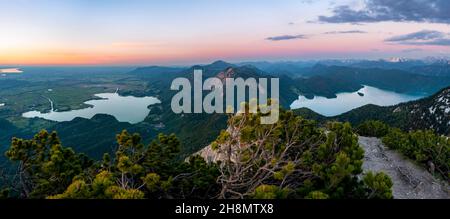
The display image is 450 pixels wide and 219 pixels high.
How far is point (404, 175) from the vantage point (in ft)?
57.4

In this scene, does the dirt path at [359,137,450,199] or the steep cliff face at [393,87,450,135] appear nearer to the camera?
the dirt path at [359,137,450,199]

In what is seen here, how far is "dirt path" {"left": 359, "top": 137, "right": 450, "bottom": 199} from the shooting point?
1595 cm

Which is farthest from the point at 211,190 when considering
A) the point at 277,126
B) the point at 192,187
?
the point at 277,126

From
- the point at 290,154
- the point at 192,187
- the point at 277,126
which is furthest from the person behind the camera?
the point at 290,154

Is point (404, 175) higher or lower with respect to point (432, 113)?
higher

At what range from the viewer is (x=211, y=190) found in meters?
12.9

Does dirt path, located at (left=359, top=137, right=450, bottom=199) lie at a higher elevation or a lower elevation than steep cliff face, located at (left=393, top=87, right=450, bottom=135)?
higher

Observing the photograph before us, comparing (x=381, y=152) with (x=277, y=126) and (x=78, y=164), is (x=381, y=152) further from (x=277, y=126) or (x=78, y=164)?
(x=78, y=164)

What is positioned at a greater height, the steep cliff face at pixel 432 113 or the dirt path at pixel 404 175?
the dirt path at pixel 404 175

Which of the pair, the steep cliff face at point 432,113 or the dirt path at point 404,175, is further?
the steep cliff face at point 432,113

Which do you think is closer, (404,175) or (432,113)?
(404,175)

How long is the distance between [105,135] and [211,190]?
155700 mm

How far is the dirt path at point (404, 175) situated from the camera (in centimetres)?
1595
